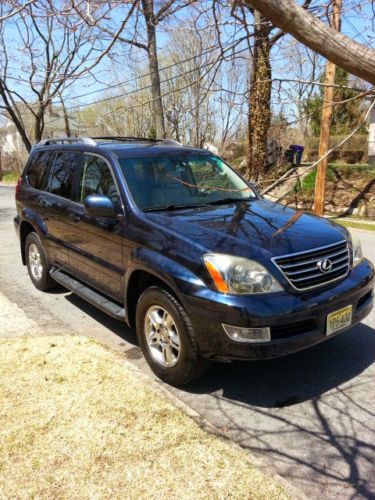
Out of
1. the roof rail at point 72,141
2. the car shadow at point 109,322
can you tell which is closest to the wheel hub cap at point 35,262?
the car shadow at point 109,322

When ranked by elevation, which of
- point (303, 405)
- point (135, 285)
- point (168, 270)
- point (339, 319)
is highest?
point (168, 270)

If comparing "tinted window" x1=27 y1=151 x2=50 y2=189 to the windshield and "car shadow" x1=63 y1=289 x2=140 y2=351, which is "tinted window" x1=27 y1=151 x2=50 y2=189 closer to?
"car shadow" x1=63 y1=289 x2=140 y2=351

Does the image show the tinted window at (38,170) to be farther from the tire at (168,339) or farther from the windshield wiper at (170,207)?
the tire at (168,339)

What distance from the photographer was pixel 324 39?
2.03 meters

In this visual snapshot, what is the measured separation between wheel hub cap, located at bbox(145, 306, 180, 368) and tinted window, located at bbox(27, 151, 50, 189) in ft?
9.23

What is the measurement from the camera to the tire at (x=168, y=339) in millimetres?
3172

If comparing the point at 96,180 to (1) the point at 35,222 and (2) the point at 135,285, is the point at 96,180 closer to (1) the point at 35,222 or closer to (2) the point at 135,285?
(2) the point at 135,285

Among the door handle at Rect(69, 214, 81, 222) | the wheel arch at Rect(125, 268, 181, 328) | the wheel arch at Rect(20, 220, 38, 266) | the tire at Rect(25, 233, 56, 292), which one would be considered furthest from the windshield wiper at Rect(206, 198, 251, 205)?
the wheel arch at Rect(20, 220, 38, 266)

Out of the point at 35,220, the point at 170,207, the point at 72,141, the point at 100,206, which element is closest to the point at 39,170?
the point at 35,220

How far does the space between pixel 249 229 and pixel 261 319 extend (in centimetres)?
82

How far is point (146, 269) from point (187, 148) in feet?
6.13

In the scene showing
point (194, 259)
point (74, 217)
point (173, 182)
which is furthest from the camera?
point (74, 217)

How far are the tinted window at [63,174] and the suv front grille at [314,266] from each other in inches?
106

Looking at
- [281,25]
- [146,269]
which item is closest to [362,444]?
[146,269]
